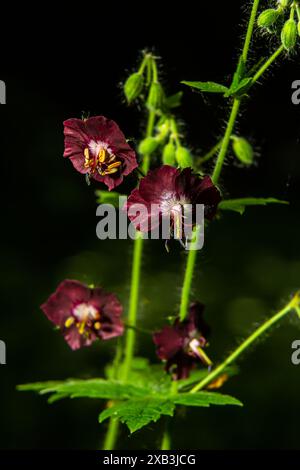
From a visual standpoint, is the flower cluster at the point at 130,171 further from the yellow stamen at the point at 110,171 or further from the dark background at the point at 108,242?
the dark background at the point at 108,242

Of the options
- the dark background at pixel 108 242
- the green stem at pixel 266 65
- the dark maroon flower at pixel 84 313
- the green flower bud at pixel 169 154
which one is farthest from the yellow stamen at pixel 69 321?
the dark background at pixel 108 242

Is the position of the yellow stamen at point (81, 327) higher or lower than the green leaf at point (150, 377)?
higher

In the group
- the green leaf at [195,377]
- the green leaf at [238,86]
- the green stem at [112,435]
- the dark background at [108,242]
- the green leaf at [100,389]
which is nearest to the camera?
the green leaf at [238,86]

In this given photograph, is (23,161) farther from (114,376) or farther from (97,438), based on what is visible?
(114,376)

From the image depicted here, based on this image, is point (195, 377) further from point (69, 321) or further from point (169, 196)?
point (169, 196)

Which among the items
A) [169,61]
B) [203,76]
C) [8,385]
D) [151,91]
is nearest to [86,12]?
[169,61]

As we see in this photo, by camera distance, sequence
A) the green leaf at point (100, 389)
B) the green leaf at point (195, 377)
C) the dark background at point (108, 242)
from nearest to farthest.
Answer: the green leaf at point (100, 389) → the green leaf at point (195, 377) → the dark background at point (108, 242)

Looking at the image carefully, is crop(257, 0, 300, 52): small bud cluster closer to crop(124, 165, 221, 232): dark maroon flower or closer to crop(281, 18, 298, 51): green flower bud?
crop(281, 18, 298, 51): green flower bud
